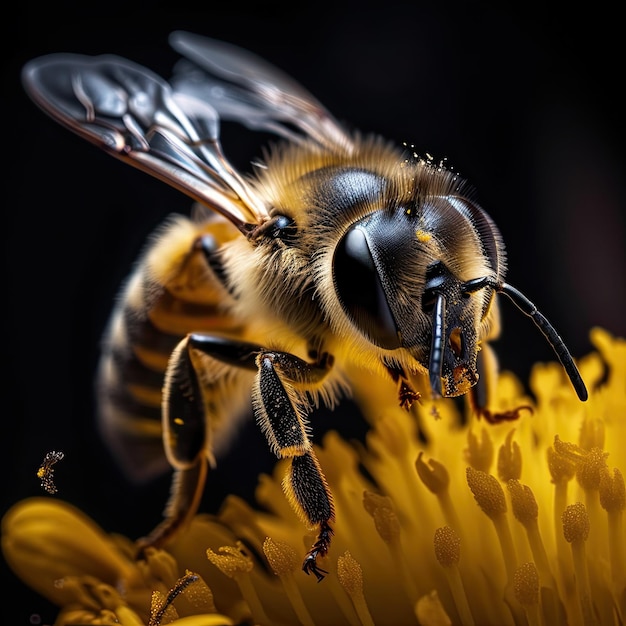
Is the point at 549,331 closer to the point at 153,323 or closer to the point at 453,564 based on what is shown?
A: the point at 453,564

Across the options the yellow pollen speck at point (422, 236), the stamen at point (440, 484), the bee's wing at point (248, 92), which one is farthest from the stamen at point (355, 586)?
the bee's wing at point (248, 92)

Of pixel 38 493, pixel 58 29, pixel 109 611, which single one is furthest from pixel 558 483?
pixel 58 29

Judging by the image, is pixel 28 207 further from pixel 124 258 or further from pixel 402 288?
pixel 402 288

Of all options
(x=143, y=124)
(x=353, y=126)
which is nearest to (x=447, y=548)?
(x=143, y=124)

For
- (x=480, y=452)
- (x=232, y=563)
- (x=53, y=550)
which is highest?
(x=480, y=452)

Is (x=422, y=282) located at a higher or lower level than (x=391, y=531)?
higher

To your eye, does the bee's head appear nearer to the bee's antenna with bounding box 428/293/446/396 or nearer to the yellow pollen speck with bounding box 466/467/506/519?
the bee's antenna with bounding box 428/293/446/396

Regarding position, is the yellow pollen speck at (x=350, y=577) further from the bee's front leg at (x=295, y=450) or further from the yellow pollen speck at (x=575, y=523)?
the yellow pollen speck at (x=575, y=523)
